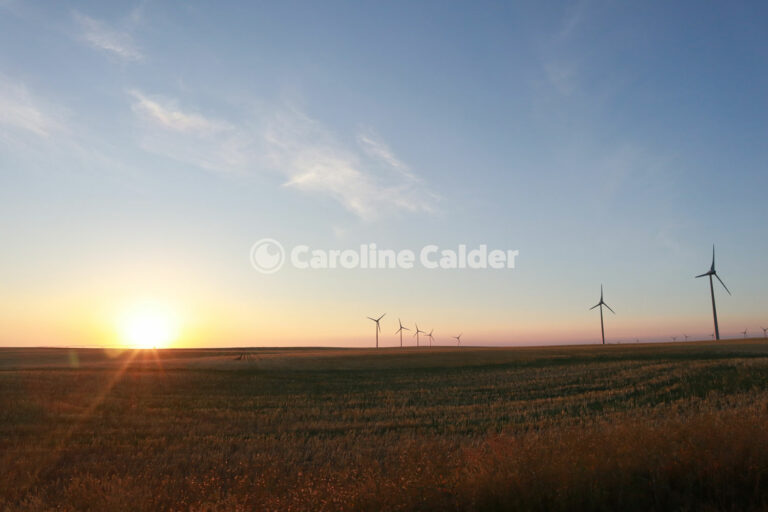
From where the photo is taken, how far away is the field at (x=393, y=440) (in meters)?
7.36

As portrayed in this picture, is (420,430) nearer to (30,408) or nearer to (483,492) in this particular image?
(483,492)

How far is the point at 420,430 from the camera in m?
19.8

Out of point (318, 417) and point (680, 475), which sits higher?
point (680, 475)

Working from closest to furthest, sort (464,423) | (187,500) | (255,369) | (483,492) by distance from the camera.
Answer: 1. (483,492)
2. (187,500)
3. (464,423)
4. (255,369)

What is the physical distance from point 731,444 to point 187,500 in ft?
28.7

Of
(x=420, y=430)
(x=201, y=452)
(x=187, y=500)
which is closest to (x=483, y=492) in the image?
(x=187, y=500)

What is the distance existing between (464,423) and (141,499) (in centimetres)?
1548

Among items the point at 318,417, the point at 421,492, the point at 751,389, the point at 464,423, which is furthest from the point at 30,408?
the point at 751,389

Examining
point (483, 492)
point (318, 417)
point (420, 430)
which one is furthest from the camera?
point (318, 417)

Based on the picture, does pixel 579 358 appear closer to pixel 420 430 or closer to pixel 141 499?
pixel 420 430

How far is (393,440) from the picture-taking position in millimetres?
17172

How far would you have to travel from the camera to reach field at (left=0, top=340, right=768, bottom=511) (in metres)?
7.36

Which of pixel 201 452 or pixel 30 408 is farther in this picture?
pixel 30 408

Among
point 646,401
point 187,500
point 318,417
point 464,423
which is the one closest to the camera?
point 187,500
